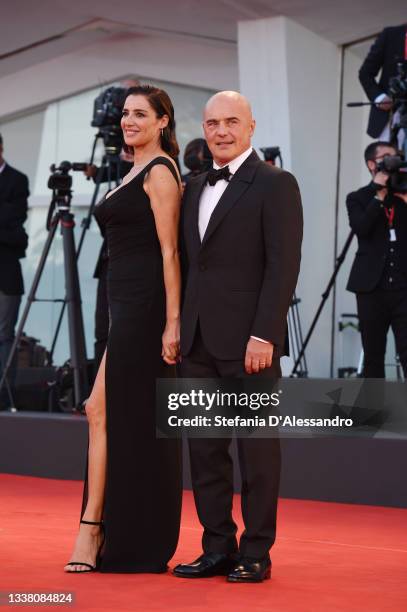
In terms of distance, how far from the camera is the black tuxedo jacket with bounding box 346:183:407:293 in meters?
4.87

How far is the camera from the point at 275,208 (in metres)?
2.87

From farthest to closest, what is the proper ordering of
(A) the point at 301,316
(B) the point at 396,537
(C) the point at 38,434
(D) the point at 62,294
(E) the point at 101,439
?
(D) the point at 62,294 < (A) the point at 301,316 < (C) the point at 38,434 < (B) the point at 396,537 < (E) the point at 101,439

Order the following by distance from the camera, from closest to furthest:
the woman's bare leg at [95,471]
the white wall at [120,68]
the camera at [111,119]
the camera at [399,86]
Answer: the woman's bare leg at [95,471], the camera at [399,86], the camera at [111,119], the white wall at [120,68]

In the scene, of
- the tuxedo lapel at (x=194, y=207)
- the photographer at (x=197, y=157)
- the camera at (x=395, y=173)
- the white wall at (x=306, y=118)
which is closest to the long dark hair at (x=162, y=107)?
the tuxedo lapel at (x=194, y=207)

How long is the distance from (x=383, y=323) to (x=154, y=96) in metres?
2.13

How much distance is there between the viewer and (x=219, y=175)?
2.97 meters

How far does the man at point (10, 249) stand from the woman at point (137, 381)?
2702mm

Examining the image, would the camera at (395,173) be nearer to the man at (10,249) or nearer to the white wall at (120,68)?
the man at (10,249)

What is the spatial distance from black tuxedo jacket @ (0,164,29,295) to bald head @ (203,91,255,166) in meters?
2.91

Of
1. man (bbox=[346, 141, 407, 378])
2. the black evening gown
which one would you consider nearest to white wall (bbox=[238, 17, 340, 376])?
man (bbox=[346, 141, 407, 378])

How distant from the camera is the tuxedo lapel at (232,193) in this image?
291 centimetres

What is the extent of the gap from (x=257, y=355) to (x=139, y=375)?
422 mm

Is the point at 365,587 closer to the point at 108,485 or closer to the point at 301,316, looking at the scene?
the point at 108,485

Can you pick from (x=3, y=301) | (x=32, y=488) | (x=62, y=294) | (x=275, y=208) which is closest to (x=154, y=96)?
(x=275, y=208)
